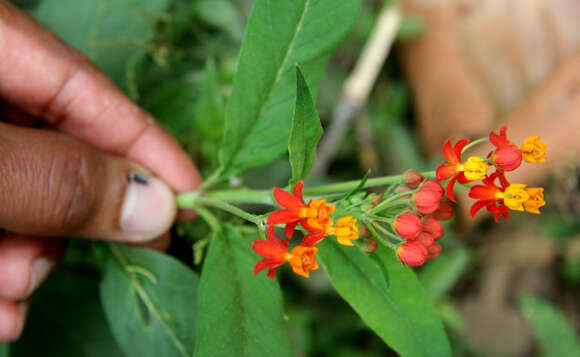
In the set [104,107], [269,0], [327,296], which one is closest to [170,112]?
→ [104,107]

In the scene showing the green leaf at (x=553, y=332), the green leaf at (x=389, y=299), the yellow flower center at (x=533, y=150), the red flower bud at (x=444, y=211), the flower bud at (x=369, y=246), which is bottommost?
the green leaf at (x=553, y=332)

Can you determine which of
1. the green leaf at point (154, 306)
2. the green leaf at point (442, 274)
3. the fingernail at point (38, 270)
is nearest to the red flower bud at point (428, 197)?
the green leaf at point (154, 306)

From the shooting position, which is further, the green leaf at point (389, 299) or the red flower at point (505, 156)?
the green leaf at point (389, 299)

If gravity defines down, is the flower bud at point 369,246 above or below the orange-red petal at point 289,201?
below

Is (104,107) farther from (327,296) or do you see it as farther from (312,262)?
(327,296)

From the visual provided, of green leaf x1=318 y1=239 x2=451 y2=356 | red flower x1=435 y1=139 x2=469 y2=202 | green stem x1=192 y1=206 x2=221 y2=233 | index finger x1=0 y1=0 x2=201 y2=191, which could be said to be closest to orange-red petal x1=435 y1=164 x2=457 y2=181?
red flower x1=435 y1=139 x2=469 y2=202

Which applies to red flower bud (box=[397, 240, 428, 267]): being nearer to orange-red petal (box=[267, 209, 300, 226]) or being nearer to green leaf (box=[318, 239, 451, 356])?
green leaf (box=[318, 239, 451, 356])

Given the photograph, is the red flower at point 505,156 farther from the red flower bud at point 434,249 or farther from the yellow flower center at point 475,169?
the red flower bud at point 434,249
